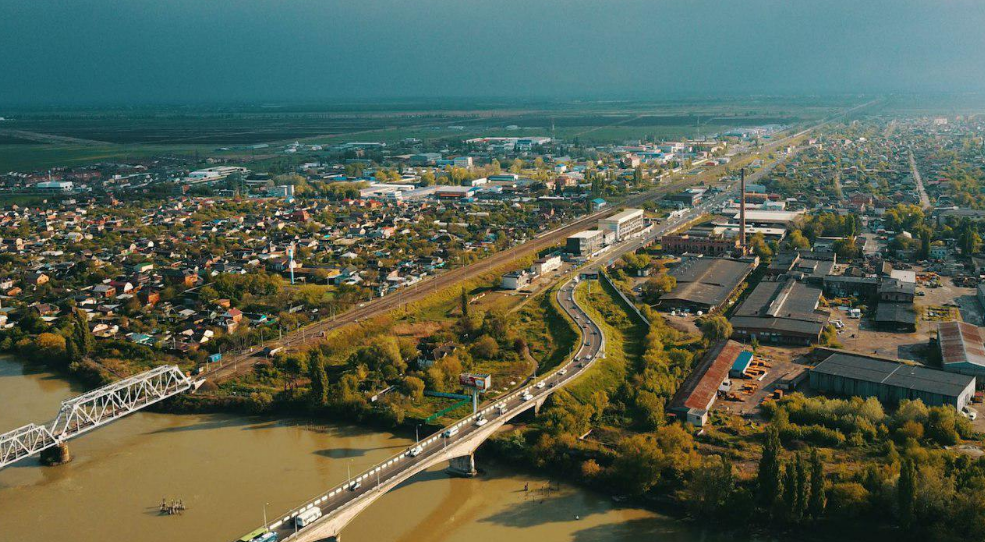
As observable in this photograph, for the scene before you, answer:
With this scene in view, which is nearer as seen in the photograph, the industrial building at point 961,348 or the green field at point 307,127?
the industrial building at point 961,348

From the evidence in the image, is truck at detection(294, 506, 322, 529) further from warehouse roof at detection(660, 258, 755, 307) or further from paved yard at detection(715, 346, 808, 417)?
warehouse roof at detection(660, 258, 755, 307)

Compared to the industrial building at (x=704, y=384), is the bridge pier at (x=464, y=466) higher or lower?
lower

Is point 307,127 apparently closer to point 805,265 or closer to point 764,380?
point 805,265

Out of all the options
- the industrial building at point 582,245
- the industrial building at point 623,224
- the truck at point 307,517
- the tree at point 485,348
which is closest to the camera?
the truck at point 307,517

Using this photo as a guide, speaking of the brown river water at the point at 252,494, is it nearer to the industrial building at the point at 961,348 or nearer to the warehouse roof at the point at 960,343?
the industrial building at the point at 961,348

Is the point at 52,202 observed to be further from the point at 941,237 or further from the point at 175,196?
the point at 941,237

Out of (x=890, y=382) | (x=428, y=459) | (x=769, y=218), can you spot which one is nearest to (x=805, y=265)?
(x=769, y=218)

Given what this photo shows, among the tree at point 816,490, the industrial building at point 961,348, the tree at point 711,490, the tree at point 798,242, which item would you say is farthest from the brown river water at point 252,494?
the tree at point 798,242
